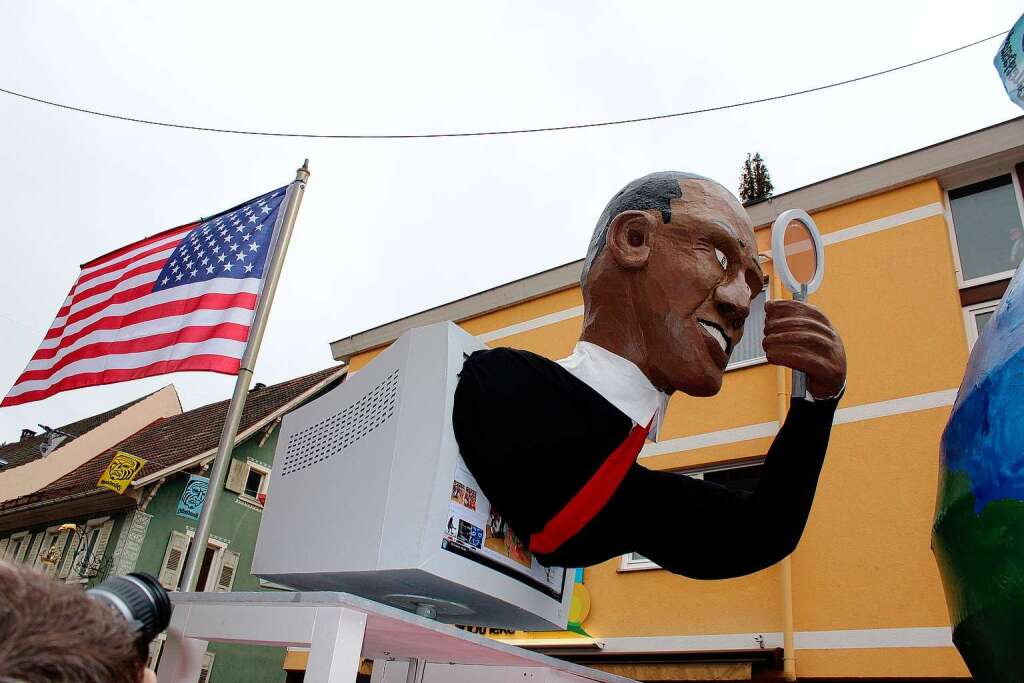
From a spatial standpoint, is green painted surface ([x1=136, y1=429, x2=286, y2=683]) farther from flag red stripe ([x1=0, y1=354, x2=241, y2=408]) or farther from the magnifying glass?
the magnifying glass

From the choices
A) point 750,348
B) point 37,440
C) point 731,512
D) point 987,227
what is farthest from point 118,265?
point 37,440

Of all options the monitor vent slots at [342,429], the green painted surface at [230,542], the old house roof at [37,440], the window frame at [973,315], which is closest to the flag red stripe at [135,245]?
the monitor vent slots at [342,429]

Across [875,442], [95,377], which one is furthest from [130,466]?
[875,442]

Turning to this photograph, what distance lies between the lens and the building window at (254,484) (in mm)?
16297

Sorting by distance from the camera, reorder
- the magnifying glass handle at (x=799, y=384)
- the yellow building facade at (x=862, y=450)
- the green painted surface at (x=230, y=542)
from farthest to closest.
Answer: the green painted surface at (x=230, y=542) < the yellow building facade at (x=862, y=450) < the magnifying glass handle at (x=799, y=384)

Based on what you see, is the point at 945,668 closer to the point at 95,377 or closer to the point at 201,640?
the point at 95,377

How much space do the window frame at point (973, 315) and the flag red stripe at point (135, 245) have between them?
673 cm

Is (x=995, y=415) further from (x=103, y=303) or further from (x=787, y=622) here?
(x=787, y=622)

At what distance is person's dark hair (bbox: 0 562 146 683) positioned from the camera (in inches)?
24.5

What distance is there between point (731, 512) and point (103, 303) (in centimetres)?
492

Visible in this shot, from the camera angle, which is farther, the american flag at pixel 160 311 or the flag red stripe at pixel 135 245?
the flag red stripe at pixel 135 245

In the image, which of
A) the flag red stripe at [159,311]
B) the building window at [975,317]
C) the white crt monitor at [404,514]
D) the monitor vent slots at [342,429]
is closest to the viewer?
the white crt monitor at [404,514]

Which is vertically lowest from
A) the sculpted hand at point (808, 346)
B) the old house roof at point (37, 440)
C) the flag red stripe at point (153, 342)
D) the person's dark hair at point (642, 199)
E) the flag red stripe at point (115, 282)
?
the sculpted hand at point (808, 346)

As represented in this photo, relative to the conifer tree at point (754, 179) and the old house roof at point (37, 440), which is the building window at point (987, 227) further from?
the old house roof at point (37, 440)
